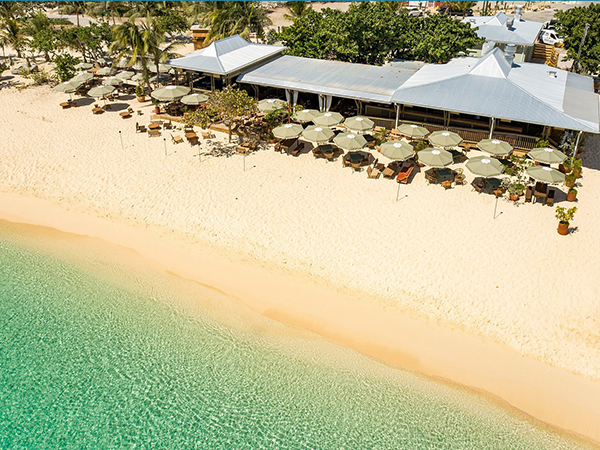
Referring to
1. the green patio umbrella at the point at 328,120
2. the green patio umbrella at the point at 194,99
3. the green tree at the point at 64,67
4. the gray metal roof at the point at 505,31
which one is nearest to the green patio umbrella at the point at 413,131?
the green patio umbrella at the point at 328,120

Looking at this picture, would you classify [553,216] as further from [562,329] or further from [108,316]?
[108,316]

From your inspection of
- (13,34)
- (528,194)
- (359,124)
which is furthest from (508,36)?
(13,34)

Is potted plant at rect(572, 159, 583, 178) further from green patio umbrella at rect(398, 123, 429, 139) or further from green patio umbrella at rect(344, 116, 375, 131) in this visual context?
green patio umbrella at rect(344, 116, 375, 131)

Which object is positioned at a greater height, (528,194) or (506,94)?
(506,94)

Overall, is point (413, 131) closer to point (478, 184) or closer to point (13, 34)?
point (478, 184)

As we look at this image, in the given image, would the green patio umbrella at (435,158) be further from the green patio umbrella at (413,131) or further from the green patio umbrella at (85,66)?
the green patio umbrella at (85,66)
